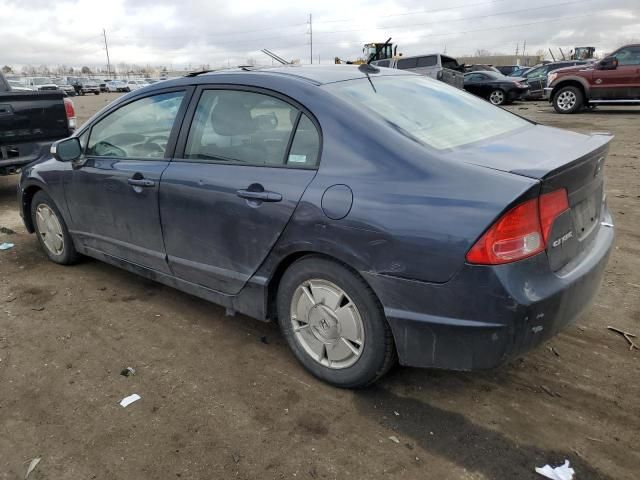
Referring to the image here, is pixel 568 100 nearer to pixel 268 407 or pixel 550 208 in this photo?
pixel 550 208

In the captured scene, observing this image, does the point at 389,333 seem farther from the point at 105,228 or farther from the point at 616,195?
the point at 616,195

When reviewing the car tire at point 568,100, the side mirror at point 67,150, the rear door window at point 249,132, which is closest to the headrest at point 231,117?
the rear door window at point 249,132

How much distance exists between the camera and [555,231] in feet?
7.48

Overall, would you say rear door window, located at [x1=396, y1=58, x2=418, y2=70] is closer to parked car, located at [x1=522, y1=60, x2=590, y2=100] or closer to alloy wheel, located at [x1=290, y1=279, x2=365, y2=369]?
parked car, located at [x1=522, y1=60, x2=590, y2=100]

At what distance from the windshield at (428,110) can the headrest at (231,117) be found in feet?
1.74

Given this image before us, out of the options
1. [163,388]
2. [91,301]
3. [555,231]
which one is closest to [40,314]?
[91,301]

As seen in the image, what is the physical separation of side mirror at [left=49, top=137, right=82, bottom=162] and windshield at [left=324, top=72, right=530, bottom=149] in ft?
7.36

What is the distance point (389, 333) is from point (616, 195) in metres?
5.24

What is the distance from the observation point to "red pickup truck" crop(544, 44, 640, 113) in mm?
14516

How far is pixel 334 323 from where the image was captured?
8.76ft

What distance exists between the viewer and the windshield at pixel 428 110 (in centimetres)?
265

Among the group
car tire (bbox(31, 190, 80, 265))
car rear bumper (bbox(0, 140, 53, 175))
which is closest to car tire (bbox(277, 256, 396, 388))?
car tire (bbox(31, 190, 80, 265))

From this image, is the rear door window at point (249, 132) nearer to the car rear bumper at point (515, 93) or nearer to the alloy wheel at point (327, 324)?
the alloy wheel at point (327, 324)

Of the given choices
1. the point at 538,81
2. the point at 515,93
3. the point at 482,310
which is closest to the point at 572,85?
the point at 515,93
